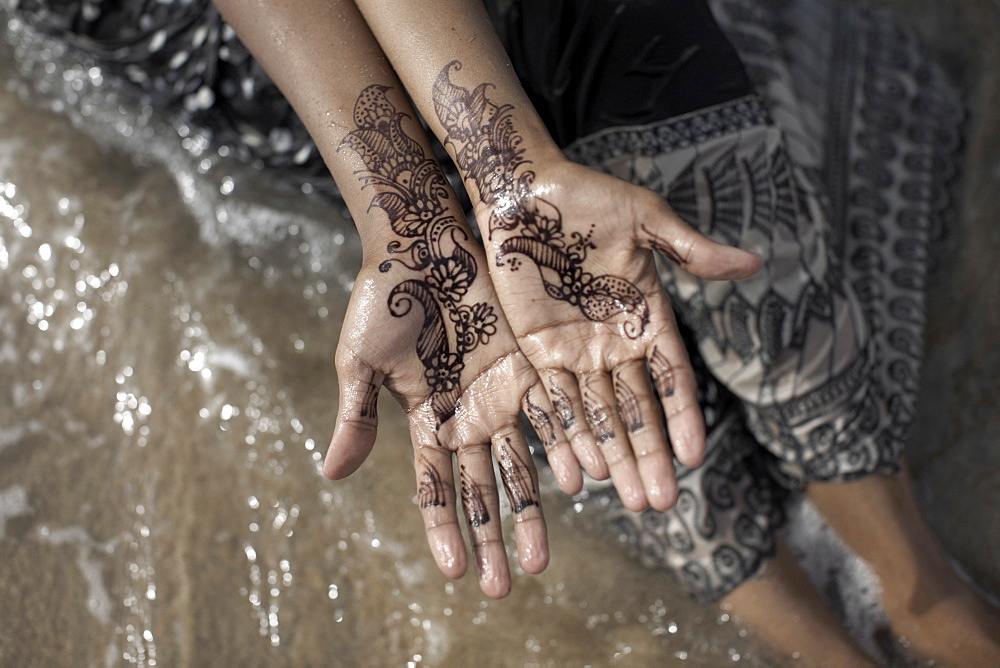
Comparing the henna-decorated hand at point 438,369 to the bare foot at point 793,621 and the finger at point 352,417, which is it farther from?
the bare foot at point 793,621

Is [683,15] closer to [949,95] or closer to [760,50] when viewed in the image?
[760,50]

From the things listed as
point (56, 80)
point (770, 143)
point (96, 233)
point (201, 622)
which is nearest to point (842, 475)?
point (770, 143)

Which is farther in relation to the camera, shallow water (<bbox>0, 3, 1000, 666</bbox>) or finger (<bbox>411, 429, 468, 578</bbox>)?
shallow water (<bbox>0, 3, 1000, 666</bbox>)

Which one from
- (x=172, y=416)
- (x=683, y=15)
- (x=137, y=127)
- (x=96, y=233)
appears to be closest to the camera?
(x=683, y=15)

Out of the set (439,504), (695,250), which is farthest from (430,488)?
(695,250)

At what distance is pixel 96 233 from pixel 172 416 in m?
0.52

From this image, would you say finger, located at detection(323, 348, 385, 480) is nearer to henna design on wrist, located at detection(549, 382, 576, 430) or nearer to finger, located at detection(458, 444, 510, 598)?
finger, located at detection(458, 444, 510, 598)

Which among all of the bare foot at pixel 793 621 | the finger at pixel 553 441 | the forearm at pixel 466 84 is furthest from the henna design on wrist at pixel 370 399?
the bare foot at pixel 793 621

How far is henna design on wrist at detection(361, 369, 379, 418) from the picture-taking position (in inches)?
42.3

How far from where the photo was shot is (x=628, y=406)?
1.07 meters

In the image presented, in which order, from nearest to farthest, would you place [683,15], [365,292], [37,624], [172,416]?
1. [365,292]
2. [683,15]
3. [37,624]
4. [172,416]

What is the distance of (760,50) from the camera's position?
1407 millimetres

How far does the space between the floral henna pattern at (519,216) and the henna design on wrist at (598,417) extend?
0.11 m

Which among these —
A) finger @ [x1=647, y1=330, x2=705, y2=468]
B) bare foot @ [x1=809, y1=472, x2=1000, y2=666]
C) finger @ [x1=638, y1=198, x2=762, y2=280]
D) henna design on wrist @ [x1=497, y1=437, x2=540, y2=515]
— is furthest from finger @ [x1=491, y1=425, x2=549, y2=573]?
bare foot @ [x1=809, y1=472, x2=1000, y2=666]
